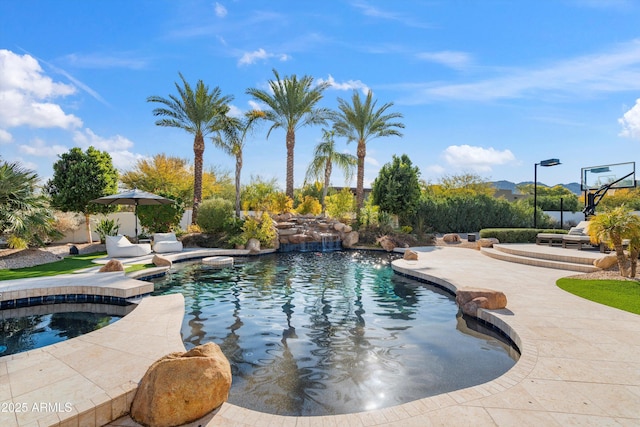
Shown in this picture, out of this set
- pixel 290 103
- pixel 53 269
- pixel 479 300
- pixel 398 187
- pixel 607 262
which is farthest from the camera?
pixel 290 103

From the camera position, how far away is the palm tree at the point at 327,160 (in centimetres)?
2753

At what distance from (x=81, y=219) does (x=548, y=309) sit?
21447 mm

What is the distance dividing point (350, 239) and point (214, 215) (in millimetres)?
7486

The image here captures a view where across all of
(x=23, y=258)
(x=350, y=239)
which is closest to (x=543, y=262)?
(x=350, y=239)

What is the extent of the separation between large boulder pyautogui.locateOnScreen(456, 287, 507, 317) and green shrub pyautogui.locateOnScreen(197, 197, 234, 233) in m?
13.6

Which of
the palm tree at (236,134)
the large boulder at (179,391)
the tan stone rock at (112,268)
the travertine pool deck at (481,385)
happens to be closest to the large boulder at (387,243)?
the palm tree at (236,134)

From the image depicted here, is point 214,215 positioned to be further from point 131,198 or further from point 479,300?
point 479,300

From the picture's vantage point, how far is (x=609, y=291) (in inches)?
298

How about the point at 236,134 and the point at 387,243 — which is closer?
the point at 387,243

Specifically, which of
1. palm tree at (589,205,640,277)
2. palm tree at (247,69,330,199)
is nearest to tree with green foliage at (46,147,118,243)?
palm tree at (247,69,330,199)

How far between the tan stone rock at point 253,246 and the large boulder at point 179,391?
41.2 ft

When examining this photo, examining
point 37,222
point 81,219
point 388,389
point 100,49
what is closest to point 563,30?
point 388,389

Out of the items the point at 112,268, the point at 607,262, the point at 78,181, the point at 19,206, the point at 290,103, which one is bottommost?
the point at 112,268

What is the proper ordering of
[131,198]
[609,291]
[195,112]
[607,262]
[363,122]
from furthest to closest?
1. [363,122]
2. [195,112]
3. [131,198]
4. [607,262]
5. [609,291]
